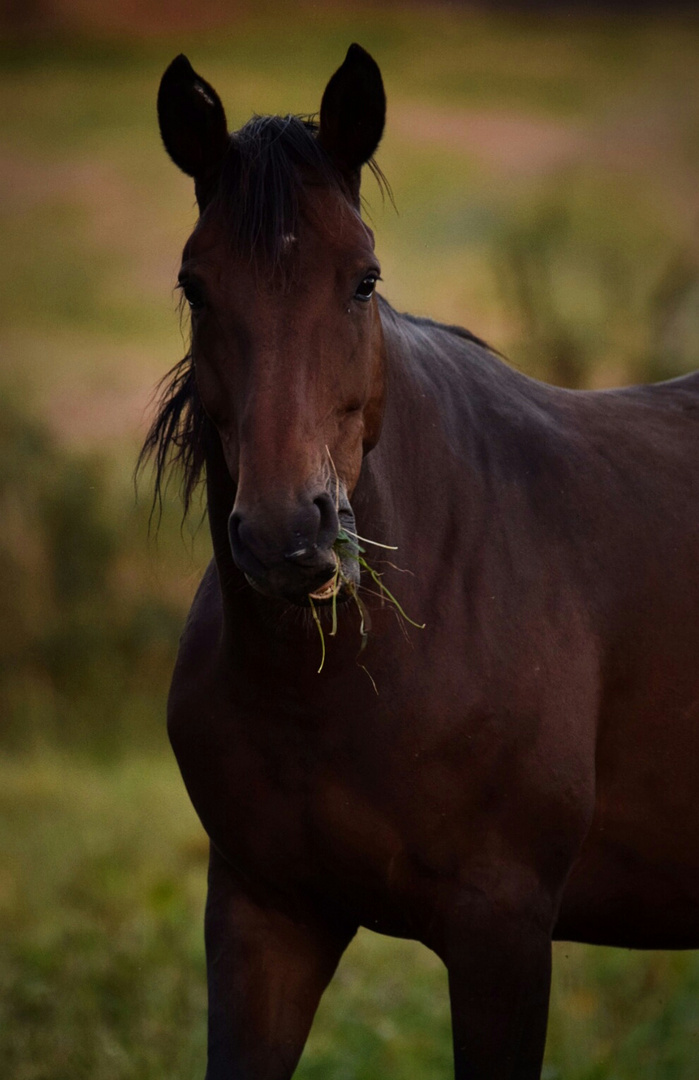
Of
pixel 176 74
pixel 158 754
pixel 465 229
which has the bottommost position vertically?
pixel 158 754

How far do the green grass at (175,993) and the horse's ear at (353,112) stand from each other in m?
2.92

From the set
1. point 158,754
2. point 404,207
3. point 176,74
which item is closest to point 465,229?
point 404,207

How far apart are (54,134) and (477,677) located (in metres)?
12.7

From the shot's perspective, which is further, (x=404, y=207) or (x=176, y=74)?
(x=404, y=207)

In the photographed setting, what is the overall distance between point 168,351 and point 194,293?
→ 10379 mm

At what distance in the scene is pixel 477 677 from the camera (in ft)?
9.07

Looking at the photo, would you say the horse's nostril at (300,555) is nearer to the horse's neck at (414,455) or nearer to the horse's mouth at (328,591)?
the horse's mouth at (328,591)

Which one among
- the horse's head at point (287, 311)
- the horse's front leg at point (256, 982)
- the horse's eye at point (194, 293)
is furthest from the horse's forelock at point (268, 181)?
the horse's front leg at point (256, 982)

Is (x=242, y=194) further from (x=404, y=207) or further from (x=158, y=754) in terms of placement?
(x=404, y=207)

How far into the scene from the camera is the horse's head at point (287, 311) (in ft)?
7.53

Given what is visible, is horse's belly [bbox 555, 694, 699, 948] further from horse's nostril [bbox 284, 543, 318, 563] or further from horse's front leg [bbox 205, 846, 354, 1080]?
horse's nostril [bbox 284, 543, 318, 563]

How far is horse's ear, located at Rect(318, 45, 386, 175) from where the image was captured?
2.64 m

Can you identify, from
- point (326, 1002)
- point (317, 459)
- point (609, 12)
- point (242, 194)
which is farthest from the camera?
point (609, 12)

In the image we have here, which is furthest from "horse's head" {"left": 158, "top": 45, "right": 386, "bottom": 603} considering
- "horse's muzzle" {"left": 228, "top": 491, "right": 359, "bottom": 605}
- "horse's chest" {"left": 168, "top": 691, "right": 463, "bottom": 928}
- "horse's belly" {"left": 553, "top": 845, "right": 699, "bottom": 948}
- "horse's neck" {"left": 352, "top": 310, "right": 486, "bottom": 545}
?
"horse's belly" {"left": 553, "top": 845, "right": 699, "bottom": 948}
